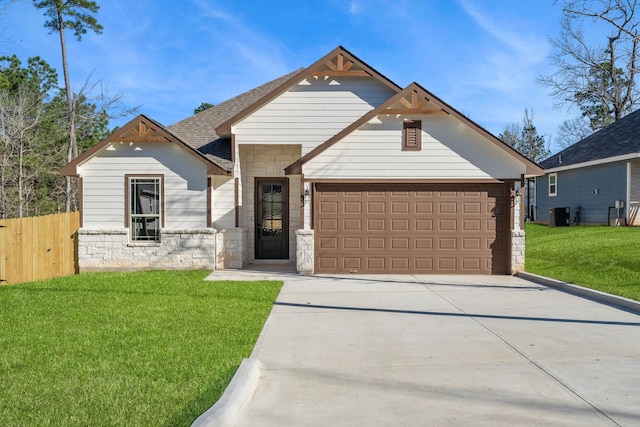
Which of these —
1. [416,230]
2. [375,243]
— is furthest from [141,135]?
[416,230]

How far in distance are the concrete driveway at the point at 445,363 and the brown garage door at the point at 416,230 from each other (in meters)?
3.41

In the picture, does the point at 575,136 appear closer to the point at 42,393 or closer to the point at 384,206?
the point at 384,206

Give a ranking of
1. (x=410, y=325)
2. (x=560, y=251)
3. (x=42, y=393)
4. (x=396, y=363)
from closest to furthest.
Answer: (x=42, y=393), (x=396, y=363), (x=410, y=325), (x=560, y=251)

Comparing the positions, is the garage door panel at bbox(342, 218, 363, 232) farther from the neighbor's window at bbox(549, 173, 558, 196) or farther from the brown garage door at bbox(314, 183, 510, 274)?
the neighbor's window at bbox(549, 173, 558, 196)

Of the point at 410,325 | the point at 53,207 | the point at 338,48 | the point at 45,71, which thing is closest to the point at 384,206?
the point at 338,48

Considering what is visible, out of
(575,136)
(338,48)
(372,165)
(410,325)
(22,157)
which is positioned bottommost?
(410,325)

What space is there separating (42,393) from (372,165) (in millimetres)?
9369

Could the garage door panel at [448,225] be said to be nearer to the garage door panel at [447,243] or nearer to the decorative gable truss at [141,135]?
the garage door panel at [447,243]

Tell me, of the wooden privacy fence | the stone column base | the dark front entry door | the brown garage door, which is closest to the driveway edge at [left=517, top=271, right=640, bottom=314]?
the stone column base

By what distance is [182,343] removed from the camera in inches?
217

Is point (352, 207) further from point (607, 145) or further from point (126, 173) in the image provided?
point (607, 145)

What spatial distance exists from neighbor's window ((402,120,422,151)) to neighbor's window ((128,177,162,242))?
7018mm

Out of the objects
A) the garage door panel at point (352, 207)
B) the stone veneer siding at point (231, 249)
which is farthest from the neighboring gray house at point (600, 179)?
the stone veneer siding at point (231, 249)

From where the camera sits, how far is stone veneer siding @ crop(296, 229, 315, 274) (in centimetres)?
1198
